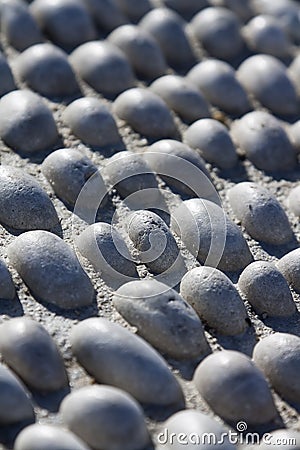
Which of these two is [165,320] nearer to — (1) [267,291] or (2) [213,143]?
(1) [267,291]

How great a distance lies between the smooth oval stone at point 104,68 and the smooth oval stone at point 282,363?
2.10ft

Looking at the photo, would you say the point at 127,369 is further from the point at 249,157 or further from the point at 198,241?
the point at 249,157

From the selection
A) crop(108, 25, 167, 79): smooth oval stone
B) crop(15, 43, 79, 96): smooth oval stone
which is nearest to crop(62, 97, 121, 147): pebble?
crop(15, 43, 79, 96): smooth oval stone

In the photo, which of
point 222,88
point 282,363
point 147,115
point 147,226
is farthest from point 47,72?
point 282,363

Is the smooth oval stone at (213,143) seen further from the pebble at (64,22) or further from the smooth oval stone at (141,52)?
Answer: the pebble at (64,22)

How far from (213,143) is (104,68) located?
0.27 metres

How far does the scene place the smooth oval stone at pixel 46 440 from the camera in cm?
85

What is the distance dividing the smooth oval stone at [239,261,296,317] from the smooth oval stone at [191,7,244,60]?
26.3 inches

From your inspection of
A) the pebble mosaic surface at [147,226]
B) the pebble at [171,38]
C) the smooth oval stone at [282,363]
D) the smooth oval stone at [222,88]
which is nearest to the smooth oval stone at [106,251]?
the pebble mosaic surface at [147,226]

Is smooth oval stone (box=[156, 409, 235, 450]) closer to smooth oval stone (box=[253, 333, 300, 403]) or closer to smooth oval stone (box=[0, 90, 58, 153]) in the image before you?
smooth oval stone (box=[253, 333, 300, 403])

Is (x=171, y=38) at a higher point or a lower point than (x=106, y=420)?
higher

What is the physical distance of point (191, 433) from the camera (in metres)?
0.91

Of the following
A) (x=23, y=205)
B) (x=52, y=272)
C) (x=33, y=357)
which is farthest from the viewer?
(x=23, y=205)

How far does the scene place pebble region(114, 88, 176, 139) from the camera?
1.40 meters
